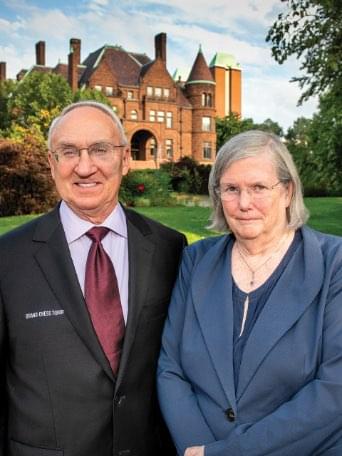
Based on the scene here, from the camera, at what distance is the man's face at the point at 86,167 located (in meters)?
2.89

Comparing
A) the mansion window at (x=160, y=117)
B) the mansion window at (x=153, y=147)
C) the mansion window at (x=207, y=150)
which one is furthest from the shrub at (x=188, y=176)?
the mansion window at (x=207, y=150)

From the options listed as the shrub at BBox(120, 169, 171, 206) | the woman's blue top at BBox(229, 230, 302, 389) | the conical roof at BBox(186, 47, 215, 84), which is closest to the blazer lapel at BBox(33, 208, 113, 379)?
the woman's blue top at BBox(229, 230, 302, 389)

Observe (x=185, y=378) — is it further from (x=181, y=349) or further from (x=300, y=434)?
(x=300, y=434)

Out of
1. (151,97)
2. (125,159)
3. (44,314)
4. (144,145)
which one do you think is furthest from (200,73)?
(44,314)

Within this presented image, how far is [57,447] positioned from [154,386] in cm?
59

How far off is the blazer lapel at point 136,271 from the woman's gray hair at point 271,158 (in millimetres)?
511

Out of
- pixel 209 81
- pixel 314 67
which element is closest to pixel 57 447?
pixel 314 67

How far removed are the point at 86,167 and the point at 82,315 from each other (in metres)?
0.77

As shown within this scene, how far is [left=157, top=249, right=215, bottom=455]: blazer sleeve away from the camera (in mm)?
2609

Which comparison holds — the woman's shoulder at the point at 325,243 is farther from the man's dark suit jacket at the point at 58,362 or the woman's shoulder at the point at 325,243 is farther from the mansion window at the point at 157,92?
the mansion window at the point at 157,92

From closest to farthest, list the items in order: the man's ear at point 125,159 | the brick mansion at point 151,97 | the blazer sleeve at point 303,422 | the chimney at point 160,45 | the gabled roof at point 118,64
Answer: the blazer sleeve at point 303,422 → the man's ear at point 125,159 → the brick mansion at point 151,97 → the gabled roof at point 118,64 → the chimney at point 160,45

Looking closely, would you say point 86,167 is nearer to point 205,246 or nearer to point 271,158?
point 205,246

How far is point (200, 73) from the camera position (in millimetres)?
62906

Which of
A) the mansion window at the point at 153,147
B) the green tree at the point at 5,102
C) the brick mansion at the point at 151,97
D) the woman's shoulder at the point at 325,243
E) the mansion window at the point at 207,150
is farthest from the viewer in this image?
the mansion window at the point at 207,150
